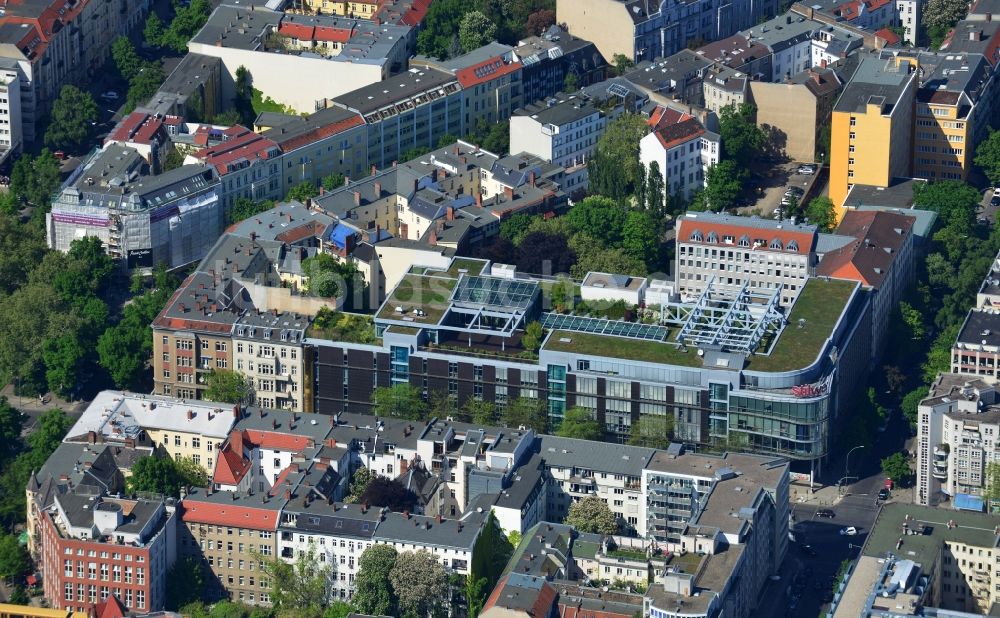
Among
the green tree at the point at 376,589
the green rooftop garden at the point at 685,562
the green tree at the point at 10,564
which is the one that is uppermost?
the green rooftop garden at the point at 685,562

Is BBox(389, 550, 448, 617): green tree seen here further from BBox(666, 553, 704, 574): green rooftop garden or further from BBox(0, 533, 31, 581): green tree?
BBox(0, 533, 31, 581): green tree

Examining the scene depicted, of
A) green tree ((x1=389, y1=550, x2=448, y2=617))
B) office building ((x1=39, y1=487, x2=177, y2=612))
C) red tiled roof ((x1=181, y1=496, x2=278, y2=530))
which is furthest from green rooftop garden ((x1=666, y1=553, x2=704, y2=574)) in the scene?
office building ((x1=39, y1=487, x2=177, y2=612))

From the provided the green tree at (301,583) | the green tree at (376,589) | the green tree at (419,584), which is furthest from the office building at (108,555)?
the green tree at (419,584)

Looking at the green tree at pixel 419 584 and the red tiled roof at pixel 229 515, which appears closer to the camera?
the green tree at pixel 419 584

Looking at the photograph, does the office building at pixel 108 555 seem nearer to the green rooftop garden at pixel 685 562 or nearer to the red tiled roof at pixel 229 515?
the red tiled roof at pixel 229 515

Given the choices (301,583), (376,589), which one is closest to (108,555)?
(301,583)

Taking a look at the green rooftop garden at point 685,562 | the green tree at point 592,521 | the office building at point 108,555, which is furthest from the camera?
the green tree at point 592,521

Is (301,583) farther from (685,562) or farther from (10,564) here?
(685,562)
